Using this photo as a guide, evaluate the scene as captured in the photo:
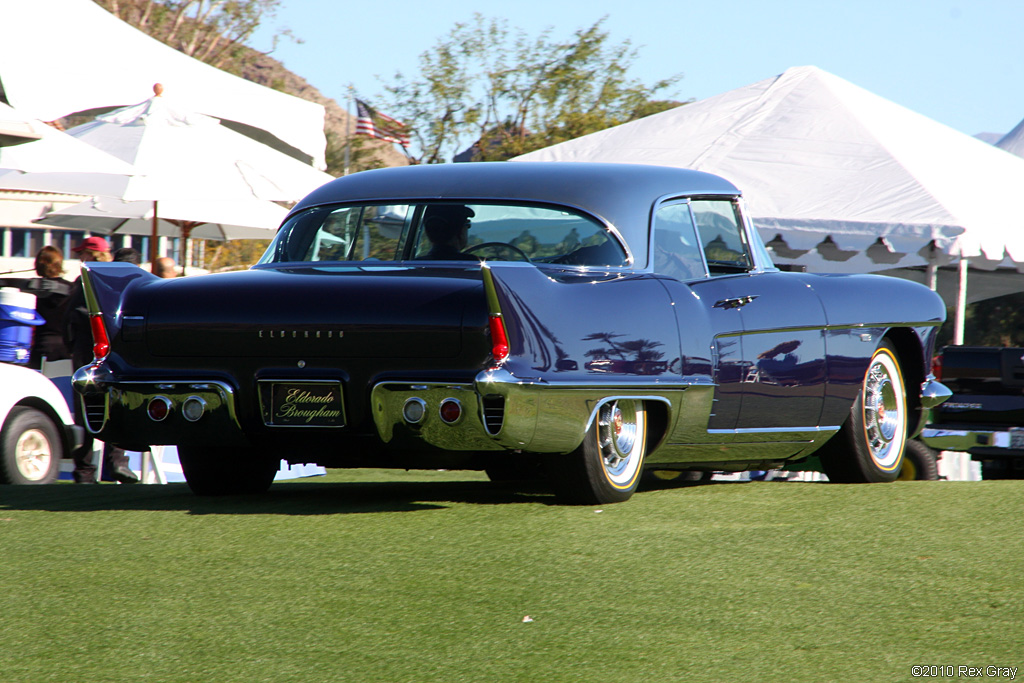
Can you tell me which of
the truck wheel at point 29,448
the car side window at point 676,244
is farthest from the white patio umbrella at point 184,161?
the car side window at point 676,244

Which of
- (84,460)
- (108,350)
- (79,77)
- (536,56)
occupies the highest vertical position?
(536,56)

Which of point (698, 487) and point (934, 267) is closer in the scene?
point (698, 487)

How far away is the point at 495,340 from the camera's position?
14.7 ft

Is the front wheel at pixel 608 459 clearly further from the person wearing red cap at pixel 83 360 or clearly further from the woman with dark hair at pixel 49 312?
the woman with dark hair at pixel 49 312

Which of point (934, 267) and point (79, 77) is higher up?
point (79, 77)

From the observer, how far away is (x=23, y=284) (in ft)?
30.8

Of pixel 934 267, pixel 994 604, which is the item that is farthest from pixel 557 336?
pixel 934 267

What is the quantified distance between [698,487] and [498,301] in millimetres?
2028

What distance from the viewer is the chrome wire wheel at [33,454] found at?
7.45 meters

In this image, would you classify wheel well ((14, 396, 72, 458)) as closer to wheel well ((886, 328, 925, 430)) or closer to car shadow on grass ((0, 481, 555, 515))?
car shadow on grass ((0, 481, 555, 515))

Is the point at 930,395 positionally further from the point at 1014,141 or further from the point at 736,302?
the point at 1014,141

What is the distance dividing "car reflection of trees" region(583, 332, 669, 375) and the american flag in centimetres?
2541

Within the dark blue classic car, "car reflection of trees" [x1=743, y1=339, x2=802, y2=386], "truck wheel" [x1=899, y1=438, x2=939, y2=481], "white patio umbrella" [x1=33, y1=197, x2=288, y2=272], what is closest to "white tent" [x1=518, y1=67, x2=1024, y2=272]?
"truck wheel" [x1=899, y1=438, x2=939, y2=481]

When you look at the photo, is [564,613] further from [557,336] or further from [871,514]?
[871,514]
